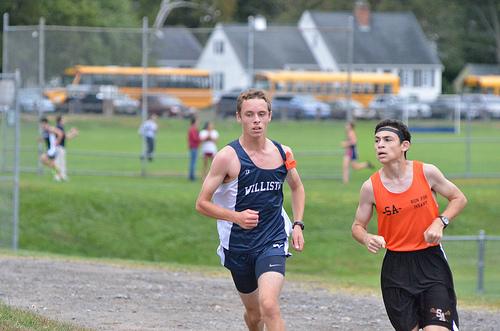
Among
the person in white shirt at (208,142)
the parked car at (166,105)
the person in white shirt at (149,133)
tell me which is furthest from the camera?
the parked car at (166,105)

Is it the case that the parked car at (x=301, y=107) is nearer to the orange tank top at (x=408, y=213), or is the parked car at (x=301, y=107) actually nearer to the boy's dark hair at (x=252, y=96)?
the boy's dark hair at (x=252, y=96)

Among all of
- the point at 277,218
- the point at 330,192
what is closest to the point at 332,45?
the point at 330,192

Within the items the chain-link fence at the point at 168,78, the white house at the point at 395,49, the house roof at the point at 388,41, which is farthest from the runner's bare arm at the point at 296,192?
the house roof at the point at 388,41

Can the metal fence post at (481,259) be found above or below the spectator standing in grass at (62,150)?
below

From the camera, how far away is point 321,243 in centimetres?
2225

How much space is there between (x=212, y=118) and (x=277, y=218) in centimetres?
2168

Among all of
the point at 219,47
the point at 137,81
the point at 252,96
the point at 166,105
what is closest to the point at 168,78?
the point at 166,105

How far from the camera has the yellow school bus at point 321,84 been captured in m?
29.9

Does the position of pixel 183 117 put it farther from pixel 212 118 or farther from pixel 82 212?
pixel 82 212

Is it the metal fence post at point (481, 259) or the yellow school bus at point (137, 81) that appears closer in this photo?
the metal fence post at point (481, 259)

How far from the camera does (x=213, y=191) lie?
832 cm

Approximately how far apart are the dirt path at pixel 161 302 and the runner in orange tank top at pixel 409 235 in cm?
294

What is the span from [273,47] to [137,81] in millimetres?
6886

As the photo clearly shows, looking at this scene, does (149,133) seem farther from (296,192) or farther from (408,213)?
(408,213)
